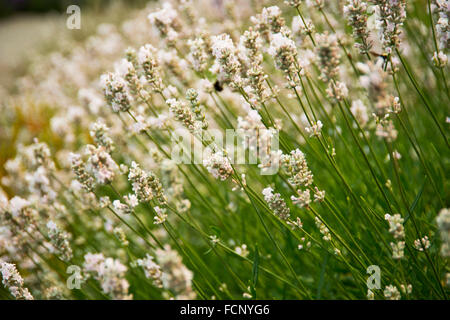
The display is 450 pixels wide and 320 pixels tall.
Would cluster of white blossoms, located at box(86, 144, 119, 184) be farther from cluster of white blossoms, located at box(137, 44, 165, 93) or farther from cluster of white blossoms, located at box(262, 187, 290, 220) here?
cluster of white blossoms, located at box(262, 187, 290, 220)

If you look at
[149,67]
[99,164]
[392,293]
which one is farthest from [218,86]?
[392,293]

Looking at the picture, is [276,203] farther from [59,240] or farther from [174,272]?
[59,240]

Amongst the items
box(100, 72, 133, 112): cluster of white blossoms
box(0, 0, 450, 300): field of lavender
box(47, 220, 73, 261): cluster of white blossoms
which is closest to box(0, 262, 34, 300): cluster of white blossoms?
box(0, 0, 450, 300): field of lavender

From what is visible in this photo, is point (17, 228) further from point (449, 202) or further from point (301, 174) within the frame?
point (449, 202)

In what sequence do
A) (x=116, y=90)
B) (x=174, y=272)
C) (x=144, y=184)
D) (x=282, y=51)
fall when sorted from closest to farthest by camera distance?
(x=174, y=272) < (x=282, y=51) < (x=144, y=184) < (x=116, y=90)

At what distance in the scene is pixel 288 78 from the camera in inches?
53.2

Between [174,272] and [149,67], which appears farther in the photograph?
[149,67]

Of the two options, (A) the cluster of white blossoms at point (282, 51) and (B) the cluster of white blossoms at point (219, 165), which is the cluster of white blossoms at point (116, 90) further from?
(A) the cluster of white blossoms at point (282, 51)

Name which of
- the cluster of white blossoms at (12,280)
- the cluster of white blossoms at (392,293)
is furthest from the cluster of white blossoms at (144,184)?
the cluster of white blossoms at (392,293)

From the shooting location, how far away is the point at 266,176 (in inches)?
77.9

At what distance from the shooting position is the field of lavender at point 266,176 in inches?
50.1

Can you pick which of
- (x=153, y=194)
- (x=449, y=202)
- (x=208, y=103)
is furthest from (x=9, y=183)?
(x=449, y=202)

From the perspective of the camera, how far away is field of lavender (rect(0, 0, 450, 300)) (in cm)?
127
